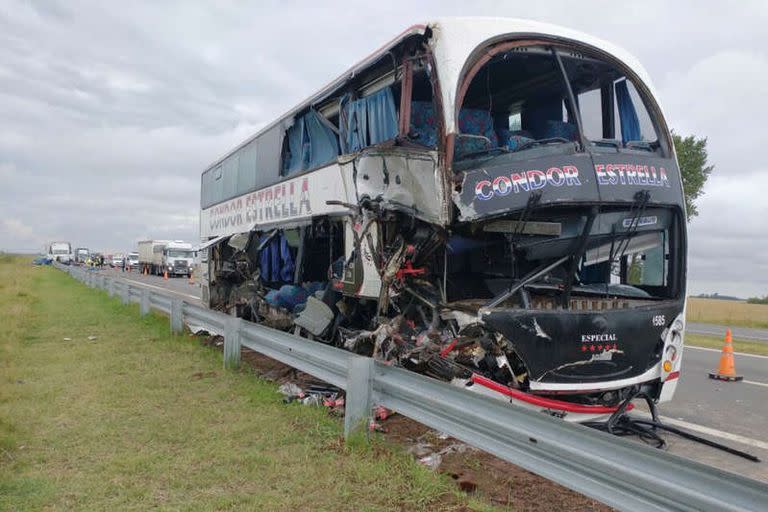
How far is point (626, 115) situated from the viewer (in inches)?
247

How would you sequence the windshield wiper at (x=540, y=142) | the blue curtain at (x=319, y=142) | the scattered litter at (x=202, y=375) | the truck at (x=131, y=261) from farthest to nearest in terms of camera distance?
the truck at (x=131, y=261) < the blue curtain at (x=319, y=142) < the scattered litter at (x=202, y=375) < the windshield wiper at (x=540, y=142)

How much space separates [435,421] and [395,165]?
2422 mm

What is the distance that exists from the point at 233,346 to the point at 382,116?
3507mm

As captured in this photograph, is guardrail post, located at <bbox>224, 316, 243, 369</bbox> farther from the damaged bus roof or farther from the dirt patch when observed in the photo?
the damaged bus roof

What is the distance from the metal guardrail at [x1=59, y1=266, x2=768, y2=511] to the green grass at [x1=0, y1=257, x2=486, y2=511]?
39 cm

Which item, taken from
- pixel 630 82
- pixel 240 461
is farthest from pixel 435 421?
pixel 630 82

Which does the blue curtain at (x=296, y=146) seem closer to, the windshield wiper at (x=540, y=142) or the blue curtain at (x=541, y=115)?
the blue curtain at (x=541, y=115)

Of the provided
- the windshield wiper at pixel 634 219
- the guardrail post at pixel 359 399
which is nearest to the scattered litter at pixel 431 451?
the guardrail post at pixel 359 399

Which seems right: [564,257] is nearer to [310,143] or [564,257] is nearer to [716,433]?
[716,433]

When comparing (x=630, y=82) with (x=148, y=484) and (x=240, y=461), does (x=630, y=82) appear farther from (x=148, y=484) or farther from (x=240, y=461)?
(x=148, y=484)

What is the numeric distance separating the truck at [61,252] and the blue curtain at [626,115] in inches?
3114

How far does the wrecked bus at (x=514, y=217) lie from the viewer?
16.6ft

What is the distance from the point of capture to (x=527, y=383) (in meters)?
5.08

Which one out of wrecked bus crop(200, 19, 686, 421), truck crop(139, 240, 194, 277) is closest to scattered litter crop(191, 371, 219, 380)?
wrecked bus crop(200, 19, 686, 421)
